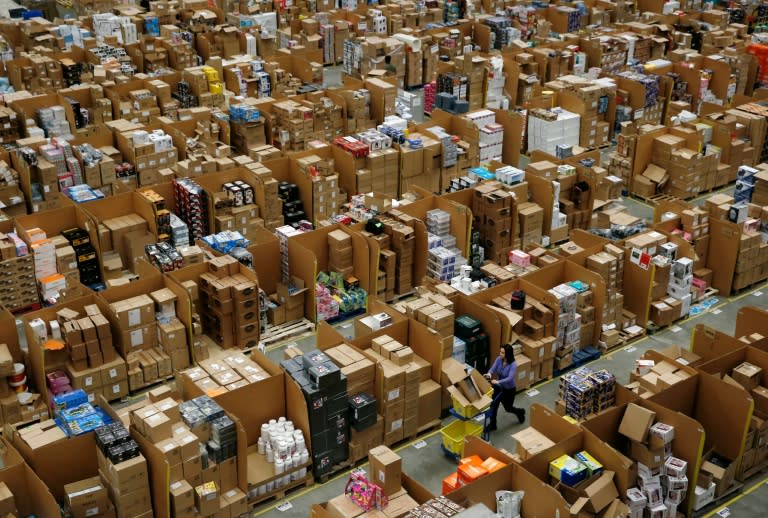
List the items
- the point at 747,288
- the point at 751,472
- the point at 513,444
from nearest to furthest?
1. the point at 751,472
2. the point at 513,444
3. the point at 747,288

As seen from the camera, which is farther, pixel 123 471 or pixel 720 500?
pixel 720 500

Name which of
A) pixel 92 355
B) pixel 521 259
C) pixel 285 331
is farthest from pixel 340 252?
pixel 92 355

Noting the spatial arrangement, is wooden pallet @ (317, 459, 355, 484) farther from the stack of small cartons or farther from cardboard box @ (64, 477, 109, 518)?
the stack of small cartons

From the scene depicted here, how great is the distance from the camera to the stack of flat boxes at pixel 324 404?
12273mm

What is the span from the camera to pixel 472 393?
13.0 m

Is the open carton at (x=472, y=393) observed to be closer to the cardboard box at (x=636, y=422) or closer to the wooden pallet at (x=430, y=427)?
the wooden pallet at (x=430, y=427)

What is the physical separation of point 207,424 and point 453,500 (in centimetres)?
327

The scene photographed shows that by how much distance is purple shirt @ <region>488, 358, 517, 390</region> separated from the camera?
1349cm

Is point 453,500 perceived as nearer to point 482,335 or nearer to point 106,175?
point 482,335

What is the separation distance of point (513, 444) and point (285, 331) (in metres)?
4.68

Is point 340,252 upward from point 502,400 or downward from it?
upward

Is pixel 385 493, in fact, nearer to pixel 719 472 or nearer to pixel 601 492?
pixel 601 492

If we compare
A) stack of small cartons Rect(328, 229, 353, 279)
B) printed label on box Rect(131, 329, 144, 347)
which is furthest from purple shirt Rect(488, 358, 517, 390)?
printed label on box Rect(131, 329, 144, 347)

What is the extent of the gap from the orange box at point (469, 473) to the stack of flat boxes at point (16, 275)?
897 centimetres
